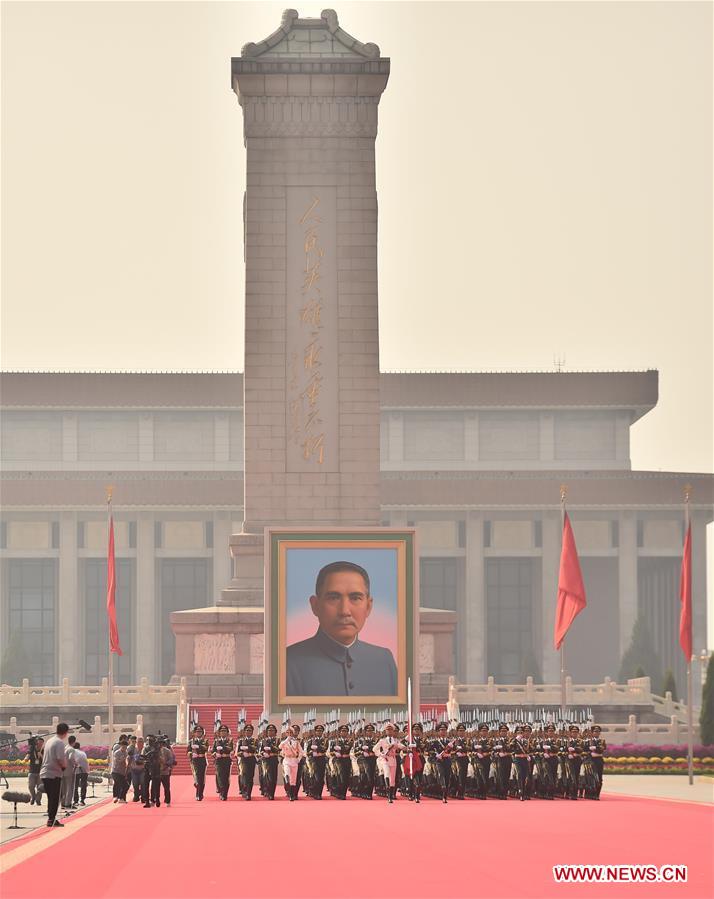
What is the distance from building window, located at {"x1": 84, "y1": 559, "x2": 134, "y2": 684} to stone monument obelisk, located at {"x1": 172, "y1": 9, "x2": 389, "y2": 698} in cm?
3958

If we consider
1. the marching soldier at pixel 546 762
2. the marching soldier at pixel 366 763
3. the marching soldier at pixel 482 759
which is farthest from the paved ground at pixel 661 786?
the marching soldier at pixel 366 763

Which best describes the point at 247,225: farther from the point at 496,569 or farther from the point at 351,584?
the point at 496,569

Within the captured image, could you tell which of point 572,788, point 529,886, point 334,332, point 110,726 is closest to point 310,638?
point 110,726

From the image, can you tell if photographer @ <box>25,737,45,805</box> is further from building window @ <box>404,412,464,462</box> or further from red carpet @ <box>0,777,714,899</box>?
building window @ <box>404,412,464,462</box>

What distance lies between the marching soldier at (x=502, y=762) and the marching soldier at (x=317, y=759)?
3.56 m

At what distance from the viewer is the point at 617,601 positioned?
10481 cm

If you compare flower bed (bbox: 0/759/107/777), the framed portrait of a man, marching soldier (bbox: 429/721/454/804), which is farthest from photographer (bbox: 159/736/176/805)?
the framed portrait of a man

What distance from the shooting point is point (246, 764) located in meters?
40.9

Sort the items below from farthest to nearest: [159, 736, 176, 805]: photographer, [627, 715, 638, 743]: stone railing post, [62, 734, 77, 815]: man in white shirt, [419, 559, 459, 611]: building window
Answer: [419, 559, 459, 611]: building window < [627, 715, 638, 743]: stone railing post < [159, 736, 176, 805]: photographer < [62, 734, 77, 815]: man in white shirt

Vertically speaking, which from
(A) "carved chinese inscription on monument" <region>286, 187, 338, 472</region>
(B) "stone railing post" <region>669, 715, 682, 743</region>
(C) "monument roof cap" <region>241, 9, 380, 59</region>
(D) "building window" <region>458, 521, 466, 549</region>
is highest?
(C) "monument roof cap" <region>241, 9, 380, 59</region>

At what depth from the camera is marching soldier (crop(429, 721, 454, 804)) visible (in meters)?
40.2

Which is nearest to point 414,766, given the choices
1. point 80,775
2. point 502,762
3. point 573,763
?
point 502,762

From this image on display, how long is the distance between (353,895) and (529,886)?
1955 millimetres

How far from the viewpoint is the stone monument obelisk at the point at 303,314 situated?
64.9 metres
